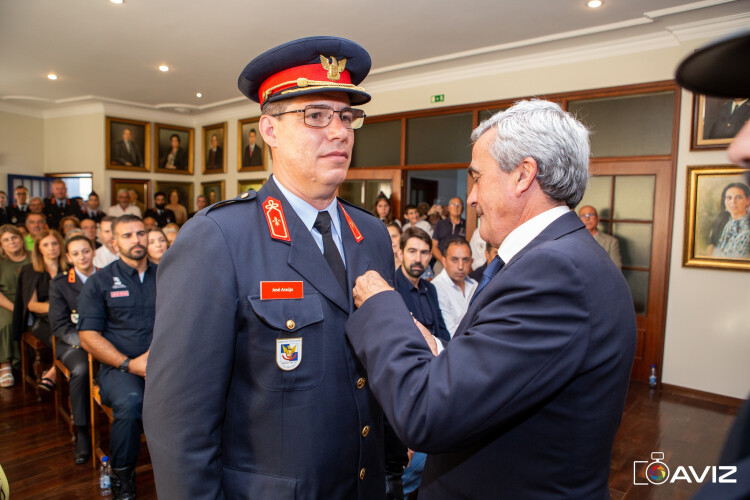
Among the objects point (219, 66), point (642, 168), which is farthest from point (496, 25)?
point (219, 66)

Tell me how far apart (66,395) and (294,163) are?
4082 millimetres

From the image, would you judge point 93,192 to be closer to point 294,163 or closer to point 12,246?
point 12,246

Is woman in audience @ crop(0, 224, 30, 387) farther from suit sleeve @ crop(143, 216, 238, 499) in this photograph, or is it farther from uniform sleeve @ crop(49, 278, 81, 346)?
suit sleeve @ crop(143, 216, 238, 499)

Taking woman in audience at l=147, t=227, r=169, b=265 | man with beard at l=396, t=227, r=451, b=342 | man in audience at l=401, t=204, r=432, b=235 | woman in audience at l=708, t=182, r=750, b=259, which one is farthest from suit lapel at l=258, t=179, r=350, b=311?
man in audience at l=401, t=204, r=432, b=235

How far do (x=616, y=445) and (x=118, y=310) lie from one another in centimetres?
367

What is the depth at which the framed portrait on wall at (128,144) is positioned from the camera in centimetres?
927

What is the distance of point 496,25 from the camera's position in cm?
484

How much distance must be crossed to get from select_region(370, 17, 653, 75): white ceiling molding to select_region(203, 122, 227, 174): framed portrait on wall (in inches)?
176

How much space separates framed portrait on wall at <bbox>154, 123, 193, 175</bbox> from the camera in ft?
32.5

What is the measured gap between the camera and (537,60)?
18.2ft

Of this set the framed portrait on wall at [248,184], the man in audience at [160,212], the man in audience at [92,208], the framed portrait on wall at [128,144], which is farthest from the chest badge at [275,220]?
the framed portrait on wall at [128,144]

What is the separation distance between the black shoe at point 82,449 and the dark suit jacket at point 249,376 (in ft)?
8.65

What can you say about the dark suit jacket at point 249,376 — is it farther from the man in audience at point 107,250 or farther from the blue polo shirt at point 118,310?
the man in audience at point 107,250

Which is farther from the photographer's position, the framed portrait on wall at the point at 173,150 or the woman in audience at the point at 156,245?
the framed portrait on wall at the point at 173,150
